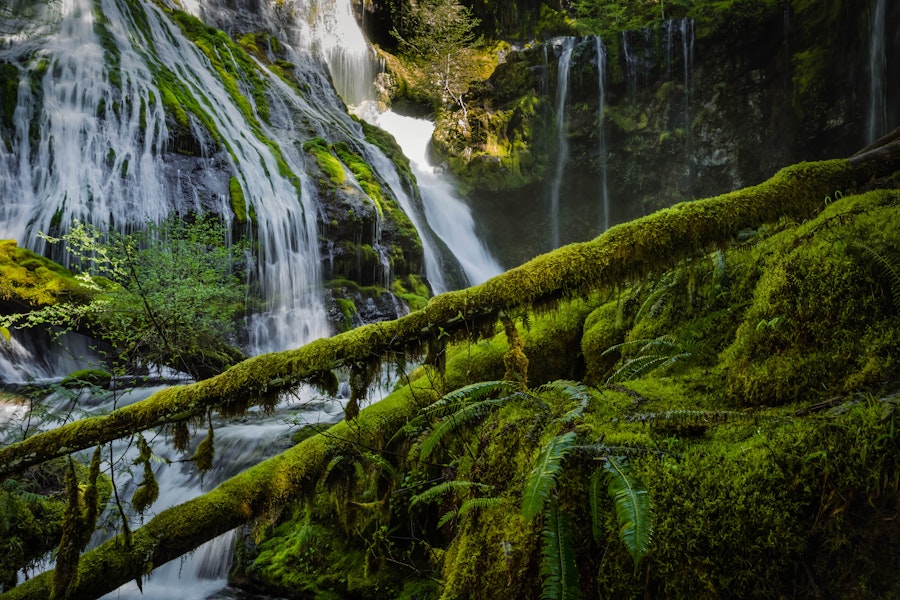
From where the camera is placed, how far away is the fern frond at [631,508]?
143cm

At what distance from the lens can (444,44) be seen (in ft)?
81.8

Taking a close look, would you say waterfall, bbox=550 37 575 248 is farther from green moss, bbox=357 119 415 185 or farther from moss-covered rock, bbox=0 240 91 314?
moss-covered rock, bbox=0 240 91 314

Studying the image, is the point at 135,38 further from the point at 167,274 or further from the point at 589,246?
the point at 589,246

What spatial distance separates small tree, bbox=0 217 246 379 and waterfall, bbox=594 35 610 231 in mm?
18171

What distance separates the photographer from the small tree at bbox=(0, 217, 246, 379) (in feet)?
28.0

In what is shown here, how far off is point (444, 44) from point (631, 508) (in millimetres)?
28110

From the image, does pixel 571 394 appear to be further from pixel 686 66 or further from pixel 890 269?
pixel 686 66

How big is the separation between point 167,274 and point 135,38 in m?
12.8

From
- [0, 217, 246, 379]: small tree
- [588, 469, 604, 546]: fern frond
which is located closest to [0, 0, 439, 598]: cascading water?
[0, 217, 246, 379]: small tree

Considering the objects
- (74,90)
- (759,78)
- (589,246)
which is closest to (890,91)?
(759,78)

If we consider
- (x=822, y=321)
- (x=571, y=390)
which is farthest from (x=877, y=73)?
(x=571, y=390)

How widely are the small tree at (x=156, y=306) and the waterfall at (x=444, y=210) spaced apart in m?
12.6

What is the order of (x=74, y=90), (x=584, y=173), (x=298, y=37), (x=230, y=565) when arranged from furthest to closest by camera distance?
(x=298, y=37) → (x=584, y=173) → (x=74, y=90) → (x=230, y=565)

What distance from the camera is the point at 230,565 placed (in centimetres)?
545
